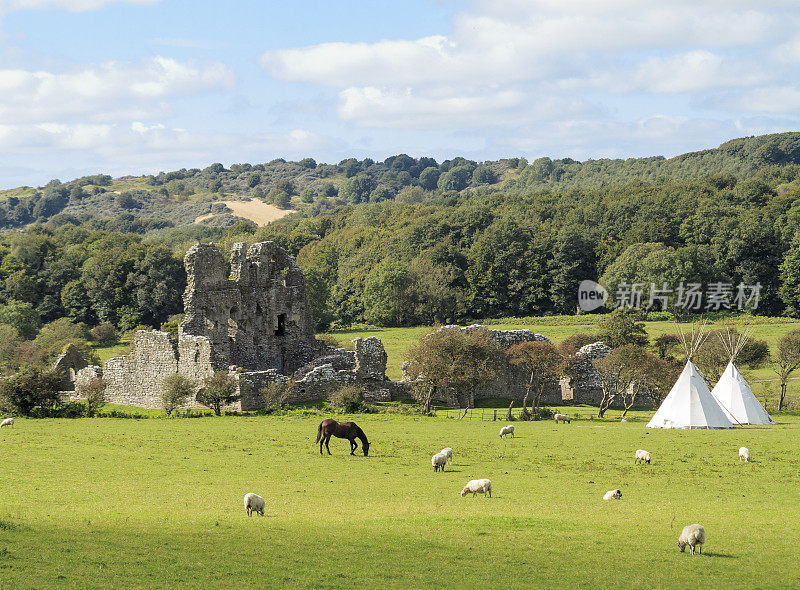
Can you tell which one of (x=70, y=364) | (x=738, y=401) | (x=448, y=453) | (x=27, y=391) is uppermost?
(x=70, y=364)

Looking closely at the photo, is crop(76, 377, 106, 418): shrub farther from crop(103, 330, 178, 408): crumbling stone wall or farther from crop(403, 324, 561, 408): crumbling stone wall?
crop(403, 324, 561, 408): crumbling stone wall

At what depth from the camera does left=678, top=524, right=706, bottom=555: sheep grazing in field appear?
50.7ft

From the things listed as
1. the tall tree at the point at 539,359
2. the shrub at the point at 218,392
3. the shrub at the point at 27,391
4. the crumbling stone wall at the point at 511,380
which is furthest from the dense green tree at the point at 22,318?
the tall tree at the point at 539,359

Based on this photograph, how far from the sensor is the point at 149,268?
86.1m

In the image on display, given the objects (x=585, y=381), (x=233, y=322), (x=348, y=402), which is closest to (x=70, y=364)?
(x=233, y=322)

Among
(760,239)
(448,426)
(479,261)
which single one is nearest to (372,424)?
(448,426)

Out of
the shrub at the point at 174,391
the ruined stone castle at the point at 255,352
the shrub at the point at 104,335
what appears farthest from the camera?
the shrub at the point at 104,335

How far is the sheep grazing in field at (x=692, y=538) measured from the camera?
1546 centimetres

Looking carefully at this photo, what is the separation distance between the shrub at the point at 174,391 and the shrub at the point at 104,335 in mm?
38722

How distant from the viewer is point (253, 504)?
1792cm

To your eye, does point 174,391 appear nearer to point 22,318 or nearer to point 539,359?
point 539,359

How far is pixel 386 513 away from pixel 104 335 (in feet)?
206

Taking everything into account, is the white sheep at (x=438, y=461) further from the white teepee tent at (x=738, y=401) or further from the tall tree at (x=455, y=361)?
the white teepee tent at (x=738, y=401)

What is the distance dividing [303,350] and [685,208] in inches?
2694
